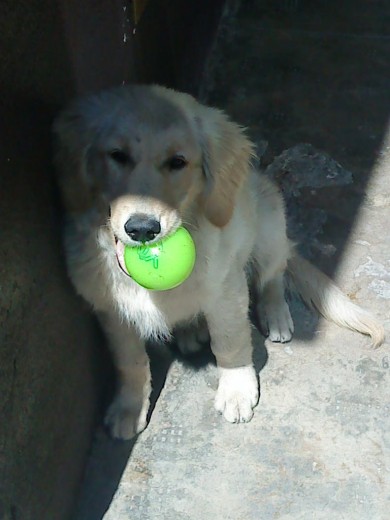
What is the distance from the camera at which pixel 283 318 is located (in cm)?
317

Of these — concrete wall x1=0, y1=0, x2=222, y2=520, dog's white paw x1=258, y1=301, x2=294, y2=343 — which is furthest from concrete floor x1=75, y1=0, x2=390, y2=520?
concrete wall x1=0, y1=0, x2=222, y2=520

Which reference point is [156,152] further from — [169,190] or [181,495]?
[181,495]

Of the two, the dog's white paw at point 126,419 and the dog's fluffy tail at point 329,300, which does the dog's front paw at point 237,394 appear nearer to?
the dog's white paw at point 126,419

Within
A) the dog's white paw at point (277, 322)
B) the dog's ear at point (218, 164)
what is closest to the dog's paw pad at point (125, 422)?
the dog's white paw at point (277, 322)

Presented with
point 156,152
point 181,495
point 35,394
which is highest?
point 156,152

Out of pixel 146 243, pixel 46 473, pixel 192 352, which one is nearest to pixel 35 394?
pixel 46 473

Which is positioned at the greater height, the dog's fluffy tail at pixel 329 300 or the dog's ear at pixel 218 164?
the dog's ear at pixel 218 164

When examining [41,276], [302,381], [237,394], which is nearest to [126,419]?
[237,394]

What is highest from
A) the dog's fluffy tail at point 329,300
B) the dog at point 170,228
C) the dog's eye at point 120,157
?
the dog's eye at point 120,157

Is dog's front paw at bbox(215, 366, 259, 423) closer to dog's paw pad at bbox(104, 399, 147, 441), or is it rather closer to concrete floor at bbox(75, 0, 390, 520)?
concrete floor at bbox(75, 0, 390, 520)

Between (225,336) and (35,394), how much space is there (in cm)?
80

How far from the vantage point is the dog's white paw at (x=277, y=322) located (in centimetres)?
315

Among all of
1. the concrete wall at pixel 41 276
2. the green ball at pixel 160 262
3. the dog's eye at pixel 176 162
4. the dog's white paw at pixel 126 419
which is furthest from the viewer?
the dog's white paw at pixel 126 419

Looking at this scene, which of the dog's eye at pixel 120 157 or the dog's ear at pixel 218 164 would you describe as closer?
the dog's eye at pixel 120 157
